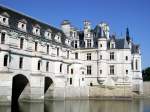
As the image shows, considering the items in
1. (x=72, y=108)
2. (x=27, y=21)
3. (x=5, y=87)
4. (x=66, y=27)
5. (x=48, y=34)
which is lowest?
(x=72, y=108)

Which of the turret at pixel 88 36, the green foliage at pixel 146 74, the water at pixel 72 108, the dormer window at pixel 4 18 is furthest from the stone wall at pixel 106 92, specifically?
the green foliage at pixel 146 74

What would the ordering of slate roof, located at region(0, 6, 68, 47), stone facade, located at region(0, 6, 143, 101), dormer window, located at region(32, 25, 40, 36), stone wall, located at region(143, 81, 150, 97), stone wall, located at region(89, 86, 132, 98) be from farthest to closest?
1. stone wall, located at region(143, 81, 150, 97)
2. stone wall, located at region(89, 86, 132, 98)
3. dormer window, located at region(32, 25, 40, 36)
4. slate roof, located at region(0, 6, 68, 47)
5. stone facade, located at region(0, 6, 143, 101)

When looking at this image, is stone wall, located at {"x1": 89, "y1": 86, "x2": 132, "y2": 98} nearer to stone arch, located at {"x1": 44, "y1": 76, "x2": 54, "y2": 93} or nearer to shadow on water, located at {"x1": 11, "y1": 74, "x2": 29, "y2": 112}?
stone arch, located at {"x1": 44, "y1": 76, "x2": 54, "y2": 93}

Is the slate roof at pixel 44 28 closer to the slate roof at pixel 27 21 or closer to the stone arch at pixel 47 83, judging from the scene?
the slate roof at pixel 27 21

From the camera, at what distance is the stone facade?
34469mm

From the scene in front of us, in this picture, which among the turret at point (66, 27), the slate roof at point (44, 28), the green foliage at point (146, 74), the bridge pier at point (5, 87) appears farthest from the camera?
the green foliage at point (146, 74)

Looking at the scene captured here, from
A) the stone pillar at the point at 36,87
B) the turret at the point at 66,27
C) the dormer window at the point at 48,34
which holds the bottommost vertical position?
the stone pillar at the point at 36,87

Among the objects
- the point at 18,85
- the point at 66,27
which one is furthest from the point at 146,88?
the point at 18,85

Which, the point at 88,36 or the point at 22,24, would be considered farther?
the point at 88,36

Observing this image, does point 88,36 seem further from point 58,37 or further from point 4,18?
point 4,18

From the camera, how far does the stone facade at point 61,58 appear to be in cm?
3447

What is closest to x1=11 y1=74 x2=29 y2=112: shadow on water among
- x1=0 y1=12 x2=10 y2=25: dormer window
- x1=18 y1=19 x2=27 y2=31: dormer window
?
x1=18 y1=19 x2=27 y2=31: dormer window

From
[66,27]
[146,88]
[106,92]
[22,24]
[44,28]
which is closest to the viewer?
[22,24]

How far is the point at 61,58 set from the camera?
45188 millimetres
